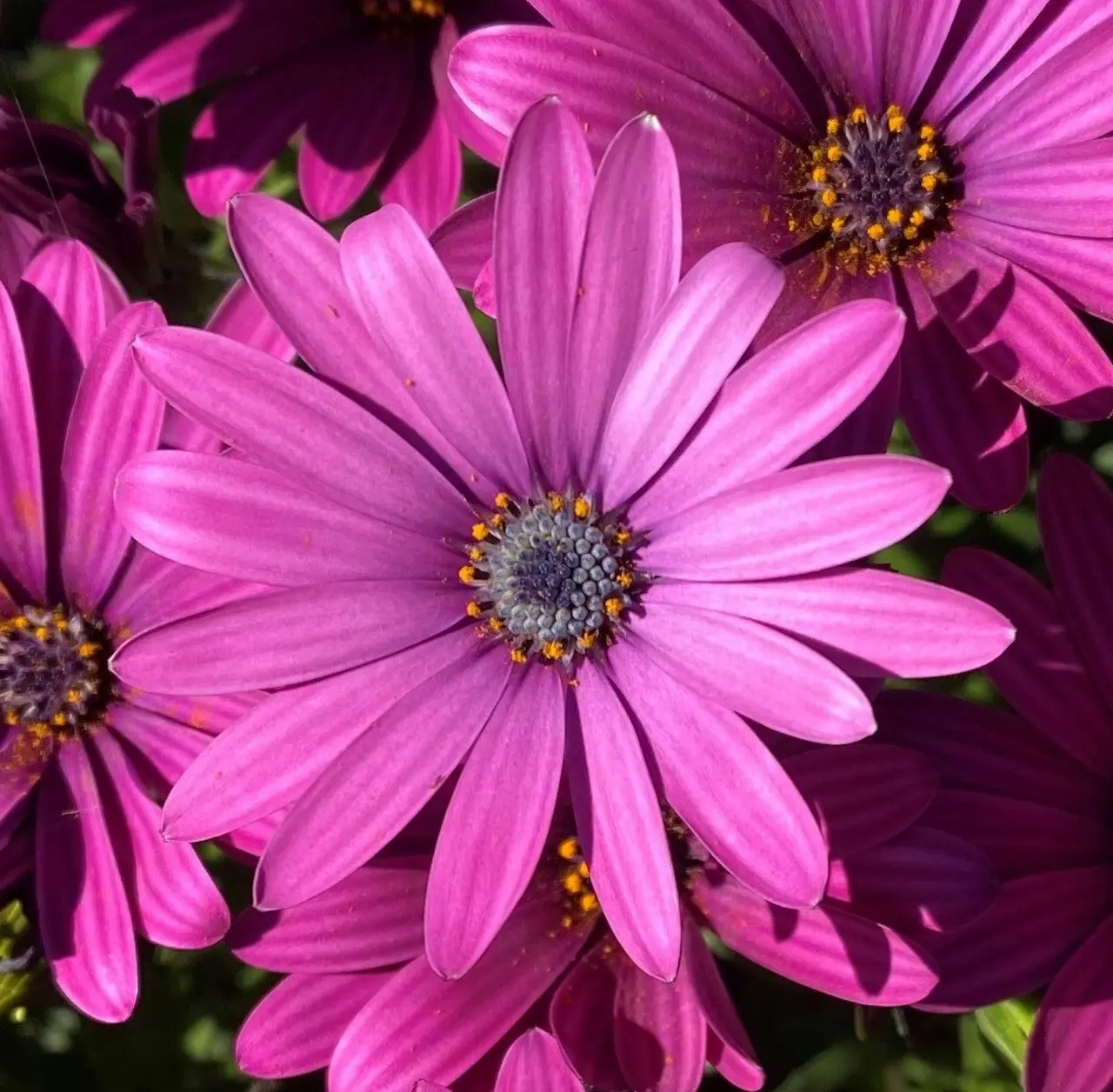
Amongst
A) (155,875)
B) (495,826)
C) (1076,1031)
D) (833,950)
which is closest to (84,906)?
(155,875)

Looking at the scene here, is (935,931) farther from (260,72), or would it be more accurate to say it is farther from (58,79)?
(58,79)

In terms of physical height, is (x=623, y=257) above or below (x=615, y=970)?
above

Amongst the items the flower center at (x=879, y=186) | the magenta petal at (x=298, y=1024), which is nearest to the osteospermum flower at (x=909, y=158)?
the flower center at (x=879, y=186)

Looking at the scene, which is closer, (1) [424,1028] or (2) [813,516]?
(2) [813,516]

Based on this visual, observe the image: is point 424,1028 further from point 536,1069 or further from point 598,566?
point 598,566

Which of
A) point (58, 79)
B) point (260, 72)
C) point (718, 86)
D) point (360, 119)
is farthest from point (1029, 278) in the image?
point (58, 79)

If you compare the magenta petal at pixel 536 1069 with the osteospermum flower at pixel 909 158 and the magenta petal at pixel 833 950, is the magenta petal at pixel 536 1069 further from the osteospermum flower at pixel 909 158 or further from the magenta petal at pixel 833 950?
the osteospermum flower at pixel 909 158

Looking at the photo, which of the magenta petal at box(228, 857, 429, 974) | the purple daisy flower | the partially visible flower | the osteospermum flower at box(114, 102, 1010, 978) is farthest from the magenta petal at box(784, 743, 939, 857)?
the partially visible flower

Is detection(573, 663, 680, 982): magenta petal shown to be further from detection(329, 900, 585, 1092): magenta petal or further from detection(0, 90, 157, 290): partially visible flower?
detection(0, 90, 157, 290): partially visible flower
